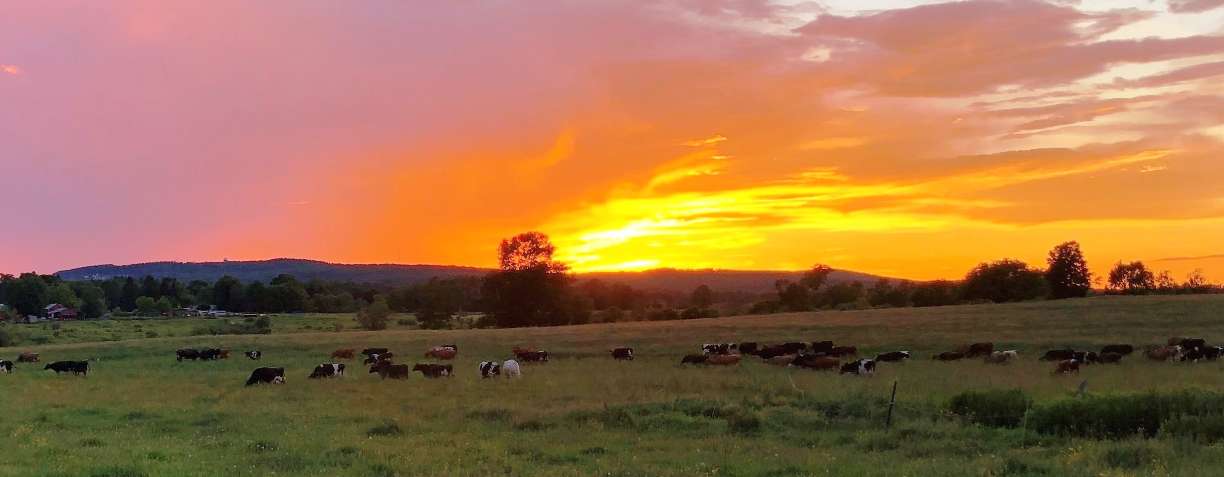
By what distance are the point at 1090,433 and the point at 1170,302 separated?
5399cm

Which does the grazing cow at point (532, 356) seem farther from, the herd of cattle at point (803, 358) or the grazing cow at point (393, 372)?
the grazing cow at point (393, 372)

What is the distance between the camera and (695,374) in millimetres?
25469

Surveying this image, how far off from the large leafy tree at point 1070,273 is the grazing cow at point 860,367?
79250 mm

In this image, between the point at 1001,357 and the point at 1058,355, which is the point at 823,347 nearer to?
the point at 1001,357

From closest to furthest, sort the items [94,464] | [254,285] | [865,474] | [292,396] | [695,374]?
[865,474] < [94,464] < [292,396] < [695,374] < [254,285]

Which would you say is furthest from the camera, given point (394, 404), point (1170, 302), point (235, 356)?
point (1170, 302)

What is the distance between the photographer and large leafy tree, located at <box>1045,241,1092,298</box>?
309 ft

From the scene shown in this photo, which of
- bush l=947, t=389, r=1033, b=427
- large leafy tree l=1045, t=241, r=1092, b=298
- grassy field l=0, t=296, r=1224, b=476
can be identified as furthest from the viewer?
large leafy tree l=1045, t=241, r=1092, b=298

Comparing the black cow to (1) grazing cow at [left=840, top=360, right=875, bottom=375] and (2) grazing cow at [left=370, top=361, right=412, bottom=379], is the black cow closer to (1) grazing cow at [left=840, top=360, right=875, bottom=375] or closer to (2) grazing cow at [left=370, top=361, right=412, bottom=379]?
(2) grazing cow at [left=370, top=361, right=412, bottom=379]

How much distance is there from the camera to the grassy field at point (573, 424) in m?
11.9

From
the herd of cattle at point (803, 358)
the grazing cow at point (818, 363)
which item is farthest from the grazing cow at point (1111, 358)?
the grazing cow at point (818, 363)

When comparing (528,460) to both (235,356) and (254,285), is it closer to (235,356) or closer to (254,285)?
(235,356)

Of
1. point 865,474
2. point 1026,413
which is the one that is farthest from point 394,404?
point 1026,413

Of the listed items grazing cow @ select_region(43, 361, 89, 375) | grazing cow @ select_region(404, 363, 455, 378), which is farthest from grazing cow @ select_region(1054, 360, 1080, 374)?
grazing cow @ select_region(43, 361, 89, 375)
